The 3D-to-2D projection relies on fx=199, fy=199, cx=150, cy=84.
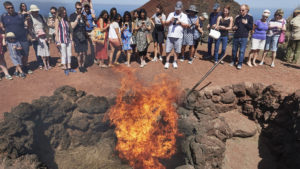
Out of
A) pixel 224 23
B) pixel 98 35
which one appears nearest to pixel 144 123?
pixel 98 35

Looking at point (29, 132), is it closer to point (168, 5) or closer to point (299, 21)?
point (299, 21)

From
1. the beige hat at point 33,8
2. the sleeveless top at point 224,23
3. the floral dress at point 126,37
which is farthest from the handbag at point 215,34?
the beige hat at point 33,8

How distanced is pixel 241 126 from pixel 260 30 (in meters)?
3.89

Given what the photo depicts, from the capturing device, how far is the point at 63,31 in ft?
25.0

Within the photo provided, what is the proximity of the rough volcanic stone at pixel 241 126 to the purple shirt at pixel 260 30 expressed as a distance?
10.9 feet

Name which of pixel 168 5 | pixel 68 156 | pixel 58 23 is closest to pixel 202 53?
pixel 58 23

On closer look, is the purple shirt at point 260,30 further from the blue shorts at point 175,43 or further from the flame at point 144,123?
the flame at point 144,123

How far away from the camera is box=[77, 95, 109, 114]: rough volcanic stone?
713 cm

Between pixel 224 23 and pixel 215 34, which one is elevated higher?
pixel 224 23

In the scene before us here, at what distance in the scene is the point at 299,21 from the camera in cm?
826

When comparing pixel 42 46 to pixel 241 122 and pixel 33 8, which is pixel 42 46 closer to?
pixel 33 8

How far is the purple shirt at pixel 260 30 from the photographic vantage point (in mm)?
7816

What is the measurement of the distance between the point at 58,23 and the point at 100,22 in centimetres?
155

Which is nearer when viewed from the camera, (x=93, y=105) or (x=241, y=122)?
(x=93, y=105)
